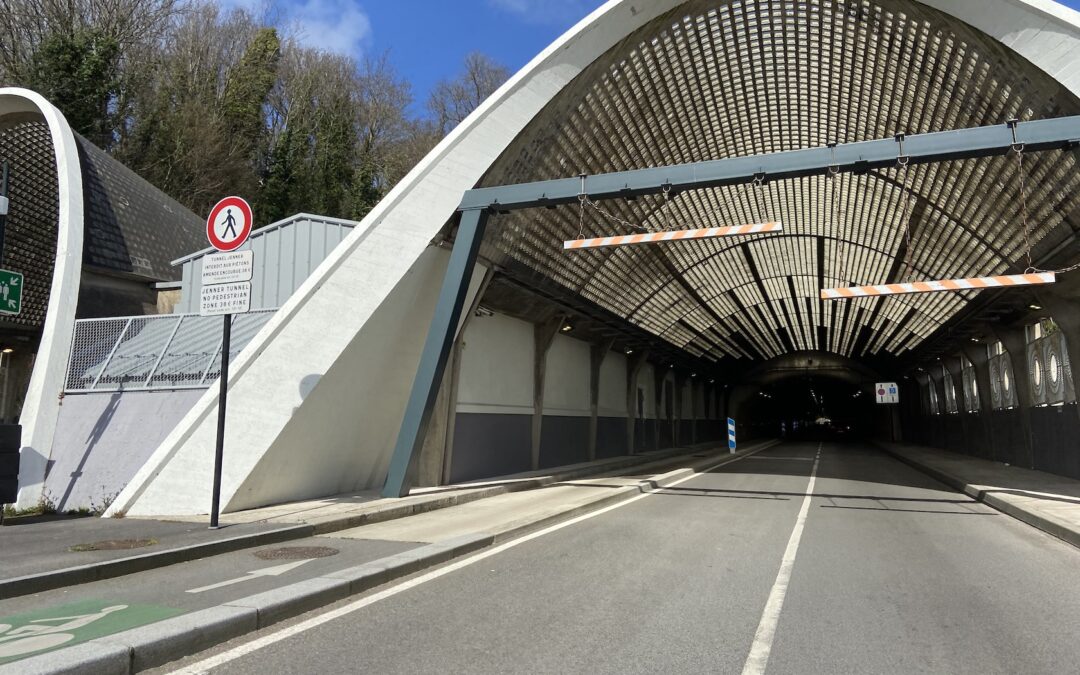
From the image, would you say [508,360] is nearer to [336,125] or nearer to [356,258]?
[356,258]

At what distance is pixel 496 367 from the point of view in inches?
746

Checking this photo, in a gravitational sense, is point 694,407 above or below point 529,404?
above

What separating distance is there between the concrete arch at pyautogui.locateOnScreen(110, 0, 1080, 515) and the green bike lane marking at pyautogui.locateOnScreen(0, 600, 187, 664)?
4.78 meters

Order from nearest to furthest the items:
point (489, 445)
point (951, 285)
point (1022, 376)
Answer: point (951, 285)
point (489, 445)
point (1022, 376)

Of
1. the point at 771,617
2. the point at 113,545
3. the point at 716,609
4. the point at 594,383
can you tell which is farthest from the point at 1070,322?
the point at 113,545

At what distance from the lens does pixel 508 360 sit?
1966cm

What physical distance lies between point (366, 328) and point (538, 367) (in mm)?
9820

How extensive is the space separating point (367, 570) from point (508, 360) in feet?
44.2

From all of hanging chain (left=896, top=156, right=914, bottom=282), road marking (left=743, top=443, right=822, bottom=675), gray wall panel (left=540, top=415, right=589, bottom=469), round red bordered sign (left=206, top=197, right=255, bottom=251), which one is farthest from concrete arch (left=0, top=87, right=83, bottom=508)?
hanging chain (left=896, top=156, right=914, bottom=282)

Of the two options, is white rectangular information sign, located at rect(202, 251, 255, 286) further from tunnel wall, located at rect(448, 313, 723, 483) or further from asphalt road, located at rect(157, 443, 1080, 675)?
tunnel wall, located at rect(448, 313, 723, 483)

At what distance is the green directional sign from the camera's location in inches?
370

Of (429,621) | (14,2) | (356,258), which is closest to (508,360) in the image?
(356,258)

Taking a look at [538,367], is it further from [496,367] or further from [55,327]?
[55,327]

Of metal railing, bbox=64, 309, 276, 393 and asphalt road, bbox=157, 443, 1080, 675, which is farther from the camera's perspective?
metal railing, bbox=64, 309, 276, 393
